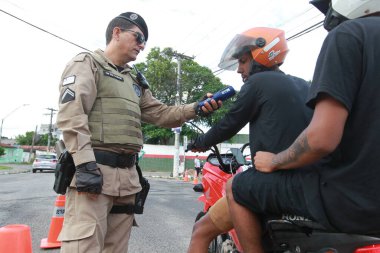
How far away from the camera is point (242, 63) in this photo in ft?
8.99

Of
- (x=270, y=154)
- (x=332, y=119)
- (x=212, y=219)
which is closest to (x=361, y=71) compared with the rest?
(x=332, y=119)

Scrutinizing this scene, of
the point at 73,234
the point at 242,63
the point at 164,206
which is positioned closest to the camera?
the point at 73,234

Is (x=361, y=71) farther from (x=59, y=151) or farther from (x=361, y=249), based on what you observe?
(x=59, y=151)

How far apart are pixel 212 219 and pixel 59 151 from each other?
3.92 ft

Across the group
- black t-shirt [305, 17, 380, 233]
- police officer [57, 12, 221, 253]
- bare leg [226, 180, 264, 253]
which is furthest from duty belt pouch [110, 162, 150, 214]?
black t-shirt [305, 17, 380, 233]

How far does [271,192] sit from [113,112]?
1.29m

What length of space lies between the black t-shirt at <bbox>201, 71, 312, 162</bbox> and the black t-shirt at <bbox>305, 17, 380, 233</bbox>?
0.55m

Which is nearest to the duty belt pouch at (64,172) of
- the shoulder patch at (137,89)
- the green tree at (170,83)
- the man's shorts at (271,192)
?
the shoulder patch at (137,89)

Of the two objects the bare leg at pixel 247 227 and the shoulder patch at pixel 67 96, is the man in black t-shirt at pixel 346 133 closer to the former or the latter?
the bare leg at pixel 247 227

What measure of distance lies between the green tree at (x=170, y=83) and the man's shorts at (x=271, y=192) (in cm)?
3150

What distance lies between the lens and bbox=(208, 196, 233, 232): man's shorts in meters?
2.45

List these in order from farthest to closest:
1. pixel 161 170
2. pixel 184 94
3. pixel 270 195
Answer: pixel 184 94 < pixel 161 170 < pixel 270 195

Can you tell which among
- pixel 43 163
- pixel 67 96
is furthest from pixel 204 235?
pixel 43 163

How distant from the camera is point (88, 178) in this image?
232 centimetres
